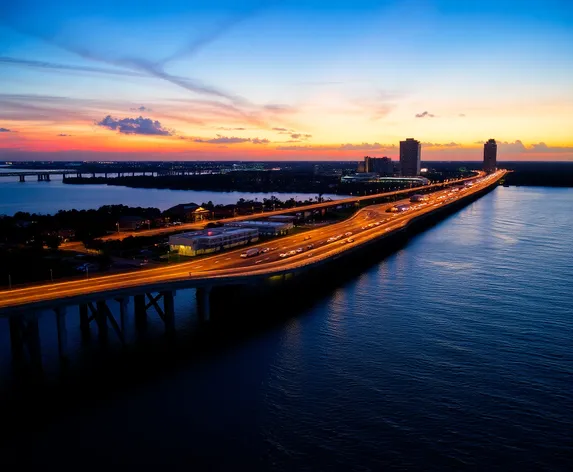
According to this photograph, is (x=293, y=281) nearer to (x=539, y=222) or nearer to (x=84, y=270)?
(x=84, y=270)

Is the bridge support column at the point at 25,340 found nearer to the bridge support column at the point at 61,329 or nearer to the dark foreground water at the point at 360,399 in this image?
the bridge support column at the point at 61,329

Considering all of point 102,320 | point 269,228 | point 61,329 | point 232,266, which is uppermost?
point 269,228

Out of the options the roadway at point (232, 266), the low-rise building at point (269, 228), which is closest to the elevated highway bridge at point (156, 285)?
the roadway at point (232, 266)

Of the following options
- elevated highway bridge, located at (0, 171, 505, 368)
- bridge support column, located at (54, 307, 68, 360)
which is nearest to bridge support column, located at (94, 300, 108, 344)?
elevated highway bridge, located at (0, 171, 505, 368)

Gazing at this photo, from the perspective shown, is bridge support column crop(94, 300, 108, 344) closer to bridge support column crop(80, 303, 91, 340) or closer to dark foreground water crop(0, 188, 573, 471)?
bridge support column crop(80, 303, 91, 340)

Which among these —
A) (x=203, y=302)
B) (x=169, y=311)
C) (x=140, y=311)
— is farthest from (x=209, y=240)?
(x=169, y=311)

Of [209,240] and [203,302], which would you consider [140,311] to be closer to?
[203,302]

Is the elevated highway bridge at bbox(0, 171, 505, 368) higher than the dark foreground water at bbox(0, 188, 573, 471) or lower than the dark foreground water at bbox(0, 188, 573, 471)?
higher
